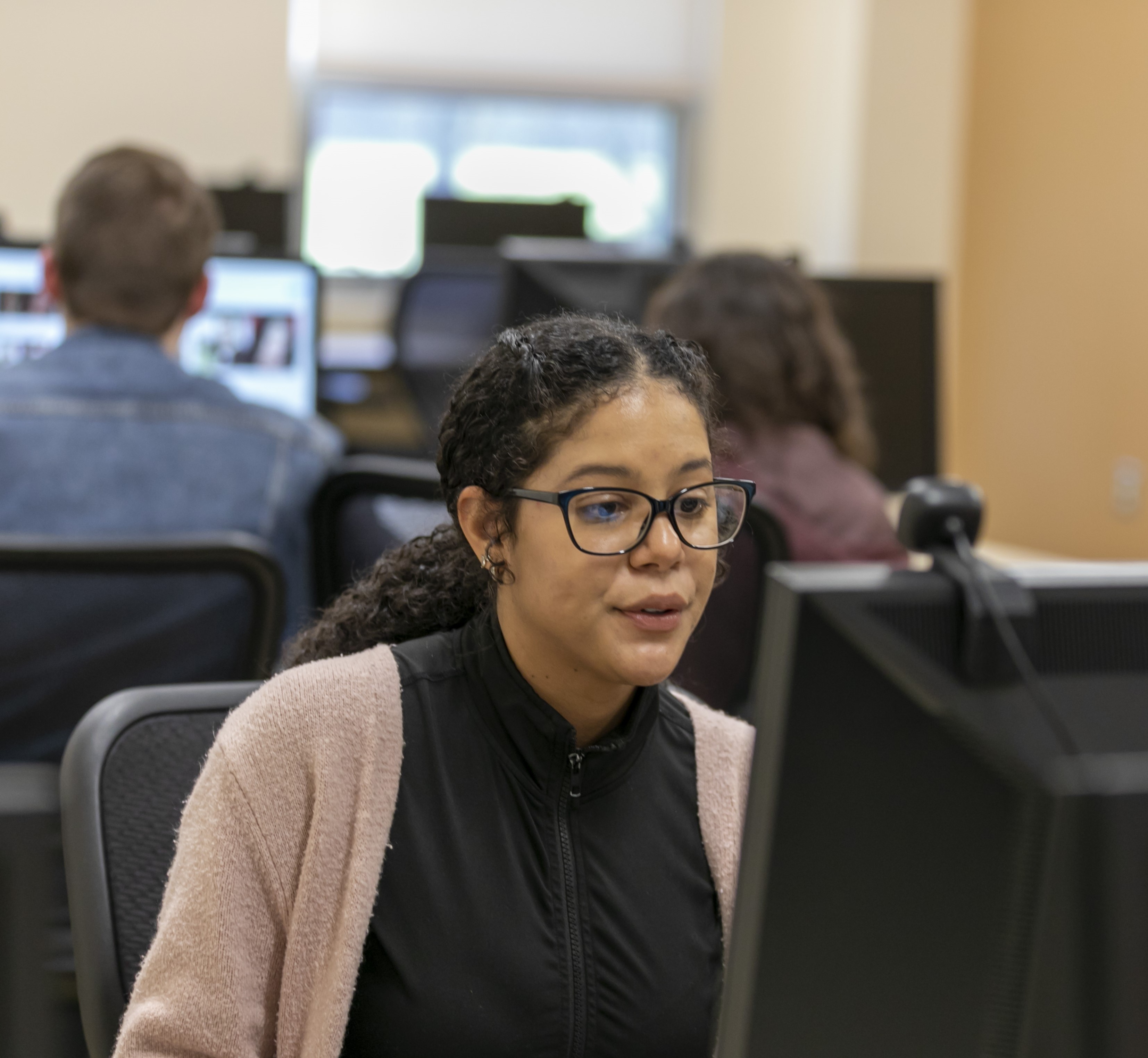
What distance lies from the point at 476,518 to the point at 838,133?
518cm

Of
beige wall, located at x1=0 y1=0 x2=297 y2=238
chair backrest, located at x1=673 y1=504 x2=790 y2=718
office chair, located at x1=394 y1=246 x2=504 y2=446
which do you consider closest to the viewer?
A: chair backrest, located at x1=673 y1=504 x2=790 y2=718

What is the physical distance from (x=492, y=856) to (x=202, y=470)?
101 cm

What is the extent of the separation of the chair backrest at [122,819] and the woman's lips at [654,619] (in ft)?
1.05

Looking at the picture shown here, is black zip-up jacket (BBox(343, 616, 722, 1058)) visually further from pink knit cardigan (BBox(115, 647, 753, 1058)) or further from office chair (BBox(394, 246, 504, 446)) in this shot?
office chair (BBox(394, 246, 504, 446))

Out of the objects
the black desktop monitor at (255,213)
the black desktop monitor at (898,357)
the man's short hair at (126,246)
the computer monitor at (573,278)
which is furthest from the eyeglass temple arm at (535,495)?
the black desktop monitor at (255,213)

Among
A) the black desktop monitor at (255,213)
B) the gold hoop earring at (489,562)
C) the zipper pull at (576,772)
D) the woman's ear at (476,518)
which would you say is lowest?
the zipper pull at (576,772)

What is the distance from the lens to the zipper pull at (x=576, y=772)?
946 millimetres

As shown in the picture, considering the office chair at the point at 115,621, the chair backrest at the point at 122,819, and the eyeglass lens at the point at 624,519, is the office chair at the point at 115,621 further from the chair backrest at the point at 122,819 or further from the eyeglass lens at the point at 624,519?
the eyeglass lens at the point at 624,519

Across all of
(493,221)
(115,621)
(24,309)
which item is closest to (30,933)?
(115,621)

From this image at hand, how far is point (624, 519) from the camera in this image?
89 centimetres

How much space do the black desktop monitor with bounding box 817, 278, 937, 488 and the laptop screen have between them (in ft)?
3.26

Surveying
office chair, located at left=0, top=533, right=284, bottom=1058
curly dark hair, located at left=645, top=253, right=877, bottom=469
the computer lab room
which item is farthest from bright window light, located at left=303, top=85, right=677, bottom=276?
office chair, located at left=0, top=533, right=284, bottom=1058

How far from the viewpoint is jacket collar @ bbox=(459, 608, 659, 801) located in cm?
94

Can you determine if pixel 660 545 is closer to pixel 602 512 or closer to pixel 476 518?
pixel 602 512
